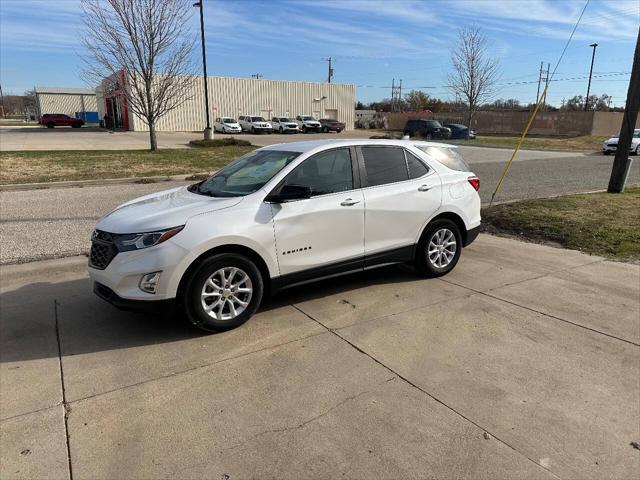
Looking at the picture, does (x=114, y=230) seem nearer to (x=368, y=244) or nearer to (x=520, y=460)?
(x=368, y=244)

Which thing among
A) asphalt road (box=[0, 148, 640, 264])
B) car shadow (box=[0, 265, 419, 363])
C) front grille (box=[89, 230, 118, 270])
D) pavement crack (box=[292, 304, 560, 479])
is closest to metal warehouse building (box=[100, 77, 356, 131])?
asphalt road (box=[0, 148, 640, 264])

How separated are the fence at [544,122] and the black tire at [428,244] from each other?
51341mm

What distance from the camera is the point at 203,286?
162 inches

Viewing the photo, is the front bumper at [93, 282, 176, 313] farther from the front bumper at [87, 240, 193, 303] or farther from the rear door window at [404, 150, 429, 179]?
the rear door window at [404, 150, 429, 179]

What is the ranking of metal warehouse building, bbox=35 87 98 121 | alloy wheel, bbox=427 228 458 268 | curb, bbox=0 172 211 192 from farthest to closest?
metal warehouse building, bbox=35 87 98 121 < curb, bbox=0 172 211 192 < alloy wheel, bbox=427 228 458 268

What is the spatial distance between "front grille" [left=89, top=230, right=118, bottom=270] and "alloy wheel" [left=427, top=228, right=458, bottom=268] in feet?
11.1

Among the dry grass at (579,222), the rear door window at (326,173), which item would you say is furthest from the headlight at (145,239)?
the dry grass at (579,222)

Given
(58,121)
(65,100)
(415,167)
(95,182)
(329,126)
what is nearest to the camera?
(415,167)

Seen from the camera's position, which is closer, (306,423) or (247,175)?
(306,423)

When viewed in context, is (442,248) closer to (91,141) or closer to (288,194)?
(288,194)

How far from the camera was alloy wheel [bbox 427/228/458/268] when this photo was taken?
5699mm

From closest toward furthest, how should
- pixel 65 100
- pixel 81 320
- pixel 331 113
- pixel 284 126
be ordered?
pixel 81 320 → pixel 284 126 → pixel 331 113 → pixel 65 100

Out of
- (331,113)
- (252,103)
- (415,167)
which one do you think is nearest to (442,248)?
(415,167)

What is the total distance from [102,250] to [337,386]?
7.71 feet
